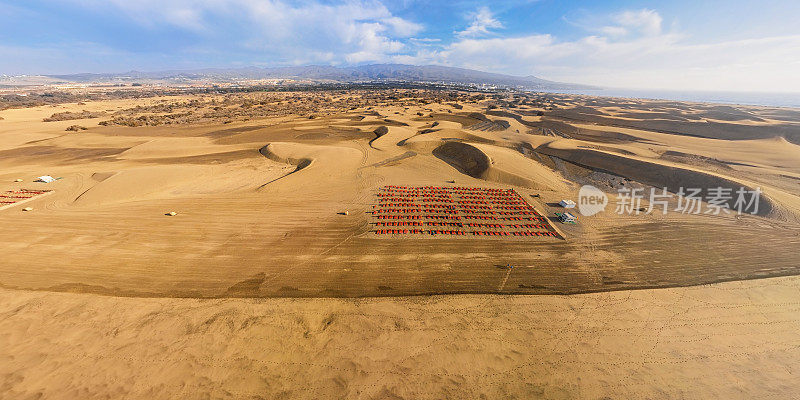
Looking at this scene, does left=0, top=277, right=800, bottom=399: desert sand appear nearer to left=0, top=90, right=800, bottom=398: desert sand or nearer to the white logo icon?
left=0, top=90, right=800, bottom=398: desert sand

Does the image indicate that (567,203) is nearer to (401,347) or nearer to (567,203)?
(567,203)

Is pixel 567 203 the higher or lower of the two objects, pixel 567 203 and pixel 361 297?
the higher

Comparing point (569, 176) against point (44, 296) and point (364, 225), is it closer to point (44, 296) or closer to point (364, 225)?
point (364, 225)

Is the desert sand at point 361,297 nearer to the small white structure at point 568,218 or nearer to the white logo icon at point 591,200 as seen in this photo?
the small white structure at point 568,218

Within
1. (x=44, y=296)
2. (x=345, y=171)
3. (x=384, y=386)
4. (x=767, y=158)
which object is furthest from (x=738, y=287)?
(x=767, y=158)

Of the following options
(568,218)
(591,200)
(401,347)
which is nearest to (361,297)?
(401,347)

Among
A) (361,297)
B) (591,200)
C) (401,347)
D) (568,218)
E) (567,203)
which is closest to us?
(401,347)

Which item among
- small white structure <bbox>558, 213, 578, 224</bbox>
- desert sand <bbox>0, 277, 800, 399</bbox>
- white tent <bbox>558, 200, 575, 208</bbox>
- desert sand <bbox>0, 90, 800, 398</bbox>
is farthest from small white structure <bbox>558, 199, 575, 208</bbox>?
desert sand <bbox>0, 277, 800, 399</bbox>

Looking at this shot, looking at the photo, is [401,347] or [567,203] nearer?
[401,347]
